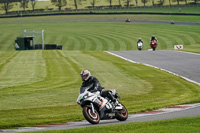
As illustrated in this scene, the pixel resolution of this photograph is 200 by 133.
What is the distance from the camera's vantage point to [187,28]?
86062 millimetres

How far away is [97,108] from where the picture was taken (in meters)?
13.3

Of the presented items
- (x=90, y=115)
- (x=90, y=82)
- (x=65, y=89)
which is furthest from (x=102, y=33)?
(x=90, y=115)

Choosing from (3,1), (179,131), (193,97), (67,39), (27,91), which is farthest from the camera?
(3,1)

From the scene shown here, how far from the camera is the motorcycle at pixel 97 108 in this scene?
508 inches

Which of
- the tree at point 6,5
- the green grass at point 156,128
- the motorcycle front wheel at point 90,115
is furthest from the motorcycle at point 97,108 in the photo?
the tree at point 6,5

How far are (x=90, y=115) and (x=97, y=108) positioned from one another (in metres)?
0.42

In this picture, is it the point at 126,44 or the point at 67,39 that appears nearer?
the point at 126,44

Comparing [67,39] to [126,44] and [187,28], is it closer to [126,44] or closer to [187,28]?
[126,44]

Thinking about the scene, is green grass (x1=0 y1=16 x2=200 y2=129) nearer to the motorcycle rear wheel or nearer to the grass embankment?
the motorcycle rear wheel

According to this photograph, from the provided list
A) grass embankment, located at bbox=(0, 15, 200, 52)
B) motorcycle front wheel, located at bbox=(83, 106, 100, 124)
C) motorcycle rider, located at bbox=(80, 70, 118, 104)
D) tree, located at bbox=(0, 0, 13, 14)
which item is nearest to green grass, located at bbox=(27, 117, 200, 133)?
motorcycle front wheel, located at bbox=(83, 106, 100, 124)

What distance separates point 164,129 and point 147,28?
8044cm

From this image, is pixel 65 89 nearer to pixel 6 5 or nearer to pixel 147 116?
pixel 147 116

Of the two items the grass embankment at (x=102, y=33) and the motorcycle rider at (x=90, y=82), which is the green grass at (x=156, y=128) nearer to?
the motorcycle rider at (x=90, y=82)

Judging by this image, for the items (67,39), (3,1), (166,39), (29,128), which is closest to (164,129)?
(29,128)
